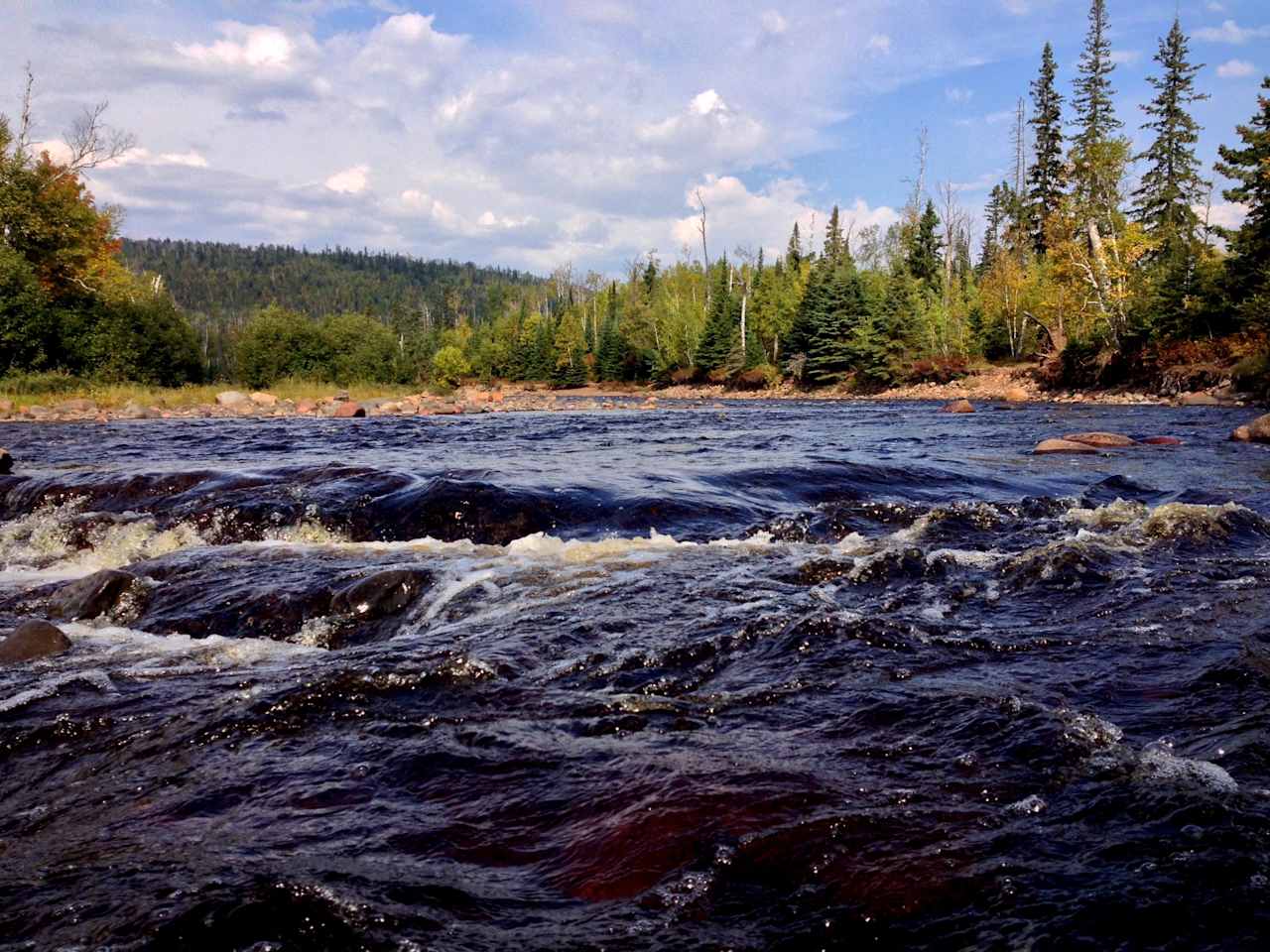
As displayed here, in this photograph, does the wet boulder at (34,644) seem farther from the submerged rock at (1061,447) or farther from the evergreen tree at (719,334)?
the evergreen tree at (719,334)

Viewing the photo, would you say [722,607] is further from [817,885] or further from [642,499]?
[642,499]

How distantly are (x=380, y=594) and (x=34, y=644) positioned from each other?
1.85 meters

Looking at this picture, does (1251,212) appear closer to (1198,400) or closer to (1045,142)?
(1198,400)

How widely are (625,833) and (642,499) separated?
6.17m

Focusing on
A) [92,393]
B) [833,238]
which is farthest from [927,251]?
[92,393]

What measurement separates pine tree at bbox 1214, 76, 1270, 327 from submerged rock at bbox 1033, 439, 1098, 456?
57.5 feet

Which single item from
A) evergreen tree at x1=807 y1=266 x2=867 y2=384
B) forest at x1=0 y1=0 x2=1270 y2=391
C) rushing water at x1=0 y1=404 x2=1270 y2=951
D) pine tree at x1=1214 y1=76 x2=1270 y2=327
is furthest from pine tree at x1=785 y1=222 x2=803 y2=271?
rushing water at x1=0 y1=404 x2=1270 y2=951

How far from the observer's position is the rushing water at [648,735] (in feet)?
6.87

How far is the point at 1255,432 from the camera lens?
A: 555 inches

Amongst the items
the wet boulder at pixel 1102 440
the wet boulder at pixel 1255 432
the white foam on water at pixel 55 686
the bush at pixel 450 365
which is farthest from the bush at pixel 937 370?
the bush at pixel 450 365

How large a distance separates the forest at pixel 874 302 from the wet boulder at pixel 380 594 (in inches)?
995

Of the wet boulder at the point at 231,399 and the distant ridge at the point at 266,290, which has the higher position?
the distant ridge at the point at 266,290

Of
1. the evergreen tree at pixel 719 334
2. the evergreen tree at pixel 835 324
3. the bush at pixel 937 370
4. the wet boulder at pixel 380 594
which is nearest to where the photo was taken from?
the wet boulder at pixel 380 594

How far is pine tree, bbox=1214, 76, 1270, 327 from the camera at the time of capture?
26156 millimetres
